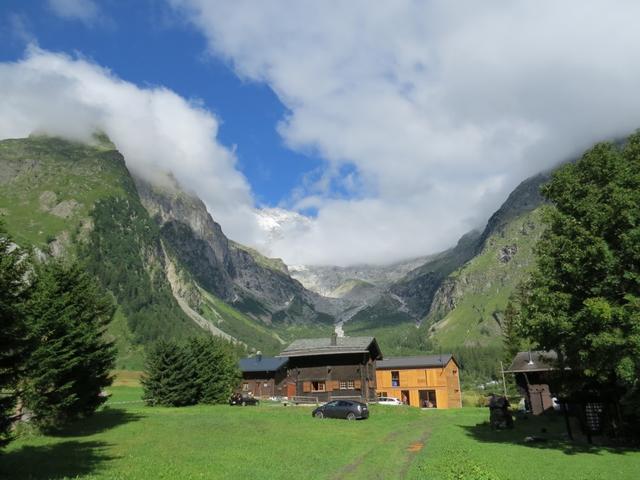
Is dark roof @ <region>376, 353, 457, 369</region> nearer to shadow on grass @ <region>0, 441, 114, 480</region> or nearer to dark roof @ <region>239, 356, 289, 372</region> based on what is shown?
dark roof @ <region>239, 356, 289, 372</region>

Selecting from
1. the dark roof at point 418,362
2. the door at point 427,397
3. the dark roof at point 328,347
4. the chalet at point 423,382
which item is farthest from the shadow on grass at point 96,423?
the door at point 427,397

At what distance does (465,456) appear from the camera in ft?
88.3

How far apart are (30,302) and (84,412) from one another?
1845cm

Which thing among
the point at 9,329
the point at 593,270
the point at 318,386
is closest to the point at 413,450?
the point at 593,270

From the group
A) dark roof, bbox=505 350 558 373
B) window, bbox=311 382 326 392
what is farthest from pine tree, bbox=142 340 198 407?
dark roof, bbox=505 350 558 373

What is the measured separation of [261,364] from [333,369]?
113 ft

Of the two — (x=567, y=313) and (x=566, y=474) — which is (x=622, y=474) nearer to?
(x=566, y=474)

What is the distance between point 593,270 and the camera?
29.1 meters

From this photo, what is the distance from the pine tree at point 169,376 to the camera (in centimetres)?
5675

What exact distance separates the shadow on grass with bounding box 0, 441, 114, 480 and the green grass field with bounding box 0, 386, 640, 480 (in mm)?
43

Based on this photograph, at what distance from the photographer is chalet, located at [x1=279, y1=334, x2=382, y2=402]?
69.8 m

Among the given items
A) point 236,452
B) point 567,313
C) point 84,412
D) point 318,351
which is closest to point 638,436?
point 567,313

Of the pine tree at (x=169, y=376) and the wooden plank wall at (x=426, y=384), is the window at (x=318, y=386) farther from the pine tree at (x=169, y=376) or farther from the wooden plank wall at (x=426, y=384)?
the wooden plank wall at (x=426, y=384)

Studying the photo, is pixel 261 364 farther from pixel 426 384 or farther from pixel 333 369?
pixel 333 369
